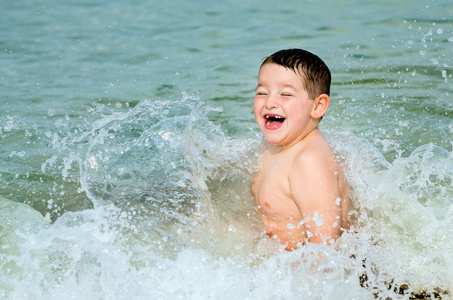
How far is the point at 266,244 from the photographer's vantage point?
3141 mm

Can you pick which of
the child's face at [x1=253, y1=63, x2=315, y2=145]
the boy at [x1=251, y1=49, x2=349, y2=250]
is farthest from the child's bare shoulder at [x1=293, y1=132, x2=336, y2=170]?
the child's face at [x1=253, y1=63, x2=315, y2=145]

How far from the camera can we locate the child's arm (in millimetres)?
2846

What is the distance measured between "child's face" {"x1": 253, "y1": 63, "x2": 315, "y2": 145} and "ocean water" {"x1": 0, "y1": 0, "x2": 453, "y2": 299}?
0.38m

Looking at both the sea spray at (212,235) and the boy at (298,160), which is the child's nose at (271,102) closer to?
the boy at (298,160)

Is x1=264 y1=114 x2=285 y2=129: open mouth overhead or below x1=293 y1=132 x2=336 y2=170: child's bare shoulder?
overhead

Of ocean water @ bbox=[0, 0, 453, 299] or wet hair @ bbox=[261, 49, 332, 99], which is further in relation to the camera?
wet hair @ bbox=[261, 49, 332, 99]

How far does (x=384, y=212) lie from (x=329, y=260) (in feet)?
2.37

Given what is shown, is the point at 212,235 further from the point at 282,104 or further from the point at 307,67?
the point at 307,67

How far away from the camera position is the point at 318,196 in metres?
2.85

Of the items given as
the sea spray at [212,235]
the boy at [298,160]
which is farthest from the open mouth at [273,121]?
the sea spray at [212,235]

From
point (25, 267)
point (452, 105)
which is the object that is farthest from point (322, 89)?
point (452, 105)

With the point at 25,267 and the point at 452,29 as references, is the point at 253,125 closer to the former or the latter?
the point at 25,267

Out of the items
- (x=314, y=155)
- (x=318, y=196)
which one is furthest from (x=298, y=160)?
(x=318, y=196)

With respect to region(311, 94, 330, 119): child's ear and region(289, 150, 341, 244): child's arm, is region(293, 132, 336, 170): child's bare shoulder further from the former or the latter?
region(311, 94, 330, 119): child's ear
